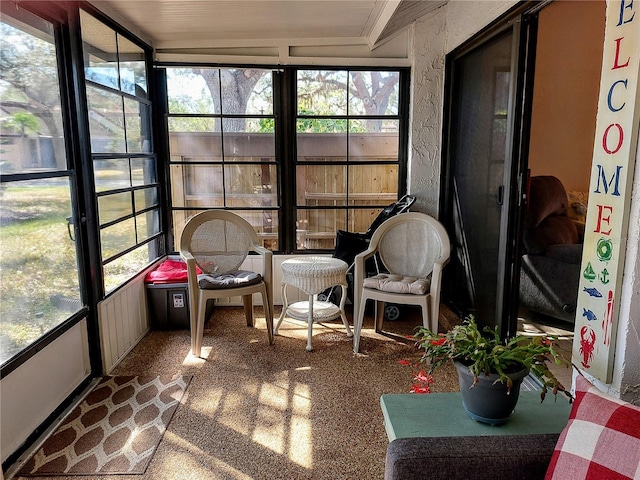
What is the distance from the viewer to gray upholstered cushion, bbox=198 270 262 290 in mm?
3096

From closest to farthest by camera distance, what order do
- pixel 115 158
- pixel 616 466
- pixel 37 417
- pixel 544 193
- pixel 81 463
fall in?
pixel 616 466 < pixel 81 463 < pixel 37 417 < pixel 115 158 < pixel 544 193

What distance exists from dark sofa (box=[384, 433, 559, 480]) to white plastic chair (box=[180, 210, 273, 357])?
2177 millimetres

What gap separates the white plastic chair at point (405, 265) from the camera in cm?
299

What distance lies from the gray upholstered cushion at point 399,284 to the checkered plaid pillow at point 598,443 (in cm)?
190

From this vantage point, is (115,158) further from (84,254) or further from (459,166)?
(459,166)

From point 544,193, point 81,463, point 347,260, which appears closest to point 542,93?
point 544,193

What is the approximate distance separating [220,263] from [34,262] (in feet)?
4.75

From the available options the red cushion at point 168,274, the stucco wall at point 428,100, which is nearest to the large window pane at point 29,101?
the red cushion at point 168,274

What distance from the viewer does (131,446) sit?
2137 millimetres

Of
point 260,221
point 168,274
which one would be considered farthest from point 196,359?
point 260,221

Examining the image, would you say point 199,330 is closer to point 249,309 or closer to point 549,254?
point 249,309

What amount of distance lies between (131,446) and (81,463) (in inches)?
8.2

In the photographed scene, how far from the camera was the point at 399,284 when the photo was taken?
303 cm

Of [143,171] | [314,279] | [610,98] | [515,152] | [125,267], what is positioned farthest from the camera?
[143,171]
